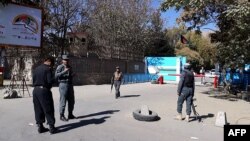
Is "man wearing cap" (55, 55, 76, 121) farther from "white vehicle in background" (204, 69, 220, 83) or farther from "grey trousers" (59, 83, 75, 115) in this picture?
"white vehicle in background" (204, 69, 220, 83)

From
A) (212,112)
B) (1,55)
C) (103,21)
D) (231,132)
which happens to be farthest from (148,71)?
(231,132)

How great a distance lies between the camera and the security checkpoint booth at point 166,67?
122ft

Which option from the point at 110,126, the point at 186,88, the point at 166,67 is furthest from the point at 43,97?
the point at 166,67

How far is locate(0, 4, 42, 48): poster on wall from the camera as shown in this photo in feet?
71.6

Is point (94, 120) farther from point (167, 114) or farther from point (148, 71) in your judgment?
point (148, 71)

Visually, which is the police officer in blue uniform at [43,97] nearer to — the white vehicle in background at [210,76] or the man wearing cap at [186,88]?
the man wearing cap at [186,88]

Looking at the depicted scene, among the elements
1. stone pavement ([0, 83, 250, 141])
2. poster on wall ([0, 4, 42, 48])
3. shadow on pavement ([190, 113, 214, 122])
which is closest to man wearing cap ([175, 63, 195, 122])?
stone pavement ([0, 83, 250, 141])

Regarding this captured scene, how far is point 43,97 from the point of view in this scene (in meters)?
8.55

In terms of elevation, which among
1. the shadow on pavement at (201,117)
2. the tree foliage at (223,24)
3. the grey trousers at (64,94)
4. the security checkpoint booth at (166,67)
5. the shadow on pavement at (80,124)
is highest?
the tree foliage at (223,24)

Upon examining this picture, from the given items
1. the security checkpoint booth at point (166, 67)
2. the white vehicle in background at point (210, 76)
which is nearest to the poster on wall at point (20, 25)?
the security checkpoint booth at point (166, 67)

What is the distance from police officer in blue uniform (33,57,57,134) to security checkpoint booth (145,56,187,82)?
93.4ft

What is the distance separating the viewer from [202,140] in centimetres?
881

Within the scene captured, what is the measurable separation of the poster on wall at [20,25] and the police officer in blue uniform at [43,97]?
1414cm

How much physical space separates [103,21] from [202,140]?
30562mm
